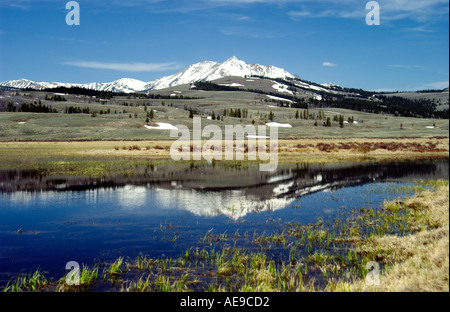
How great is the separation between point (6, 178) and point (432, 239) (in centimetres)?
3256

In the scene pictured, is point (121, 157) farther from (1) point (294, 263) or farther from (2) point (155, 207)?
(1) point (294, 263)

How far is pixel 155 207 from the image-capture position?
2155 centimetres

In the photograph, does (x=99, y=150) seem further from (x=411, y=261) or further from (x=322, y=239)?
(x=411, y=261)

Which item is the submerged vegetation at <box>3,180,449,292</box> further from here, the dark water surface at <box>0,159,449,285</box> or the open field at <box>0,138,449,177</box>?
the open field at <box>0,138,449,177</box>

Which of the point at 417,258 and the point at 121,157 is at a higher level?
the point at 121,157

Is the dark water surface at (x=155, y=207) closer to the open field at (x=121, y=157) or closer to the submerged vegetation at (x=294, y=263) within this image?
the submerged vegetation at (x=294, y=263)

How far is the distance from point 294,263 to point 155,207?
11.1m

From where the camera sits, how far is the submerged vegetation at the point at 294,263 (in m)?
9.88

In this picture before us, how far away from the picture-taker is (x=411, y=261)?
10781mm

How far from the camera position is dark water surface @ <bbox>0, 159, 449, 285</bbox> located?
1407 centimetres

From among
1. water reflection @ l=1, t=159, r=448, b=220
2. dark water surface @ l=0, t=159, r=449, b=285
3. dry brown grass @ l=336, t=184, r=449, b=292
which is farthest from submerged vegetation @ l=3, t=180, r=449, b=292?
water reflection @ l=1, t=159, r=448, b=220

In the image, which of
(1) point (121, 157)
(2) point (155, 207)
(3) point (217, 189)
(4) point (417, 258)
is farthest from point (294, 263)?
(1) point (121, 157)
